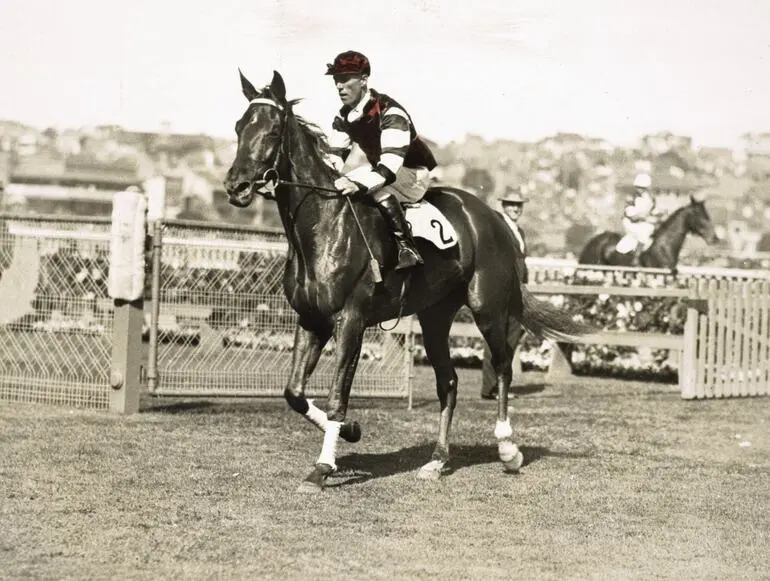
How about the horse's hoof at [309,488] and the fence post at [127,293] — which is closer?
the horse's hoof at [309,488]

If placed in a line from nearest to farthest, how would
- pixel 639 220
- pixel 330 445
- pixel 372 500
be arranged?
pixel 372 500
pixel 330 445
pixel 639 220

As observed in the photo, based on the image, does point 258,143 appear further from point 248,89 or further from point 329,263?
point 329,263

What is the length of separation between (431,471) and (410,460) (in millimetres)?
1026

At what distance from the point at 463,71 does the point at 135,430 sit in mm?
12853

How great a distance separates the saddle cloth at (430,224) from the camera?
9.17m

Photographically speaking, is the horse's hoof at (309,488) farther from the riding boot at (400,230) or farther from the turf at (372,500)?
the riding boot at (400,230)

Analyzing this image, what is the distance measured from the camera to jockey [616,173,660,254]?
22531 millimetres

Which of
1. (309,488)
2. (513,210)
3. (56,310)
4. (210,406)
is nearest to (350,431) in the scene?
(309,488)

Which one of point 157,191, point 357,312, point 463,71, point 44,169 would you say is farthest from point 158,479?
point 44,169

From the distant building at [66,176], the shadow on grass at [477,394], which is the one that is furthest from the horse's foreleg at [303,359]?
the distant building at [66,176]

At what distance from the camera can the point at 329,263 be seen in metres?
8.55

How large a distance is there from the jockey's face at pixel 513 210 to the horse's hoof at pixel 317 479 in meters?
7.54

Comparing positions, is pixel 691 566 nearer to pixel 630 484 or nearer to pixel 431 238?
pixel 630 484

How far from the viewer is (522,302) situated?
35.2 ft
